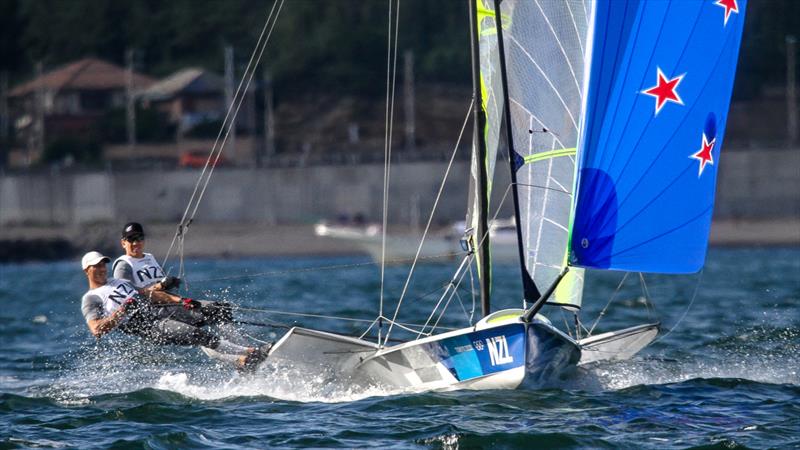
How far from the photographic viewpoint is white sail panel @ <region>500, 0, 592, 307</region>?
12.4 metres

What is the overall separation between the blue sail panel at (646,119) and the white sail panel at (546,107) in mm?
1362

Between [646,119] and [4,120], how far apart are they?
80932 mm

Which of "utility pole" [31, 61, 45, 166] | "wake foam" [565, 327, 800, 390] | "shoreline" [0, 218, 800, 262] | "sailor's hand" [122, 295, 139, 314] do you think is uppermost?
"utility pole" [31, 61, 45, 166]

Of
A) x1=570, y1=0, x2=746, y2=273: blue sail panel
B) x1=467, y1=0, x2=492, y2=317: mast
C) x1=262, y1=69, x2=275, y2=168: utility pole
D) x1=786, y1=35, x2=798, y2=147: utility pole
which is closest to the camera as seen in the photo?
x1=570, y1=0, x2=746, y2=273: blue sail panel

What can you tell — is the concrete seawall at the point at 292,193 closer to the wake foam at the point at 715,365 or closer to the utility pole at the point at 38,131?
the utility pole at the point at 38,131

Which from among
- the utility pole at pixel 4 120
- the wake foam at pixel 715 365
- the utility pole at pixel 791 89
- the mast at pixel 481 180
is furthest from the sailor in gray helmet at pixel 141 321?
the utility pole at pixel 4 120

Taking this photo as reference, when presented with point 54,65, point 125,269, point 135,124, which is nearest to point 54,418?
point 125,269

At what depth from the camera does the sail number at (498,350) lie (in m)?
11.2

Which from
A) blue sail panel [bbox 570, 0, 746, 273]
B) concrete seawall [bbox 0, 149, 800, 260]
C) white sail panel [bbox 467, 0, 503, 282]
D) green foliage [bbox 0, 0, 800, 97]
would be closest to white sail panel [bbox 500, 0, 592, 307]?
white sail panel [bbox 467, 0, 503, 282]

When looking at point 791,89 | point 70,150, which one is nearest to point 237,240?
point 70,150

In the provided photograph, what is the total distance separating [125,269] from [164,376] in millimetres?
1407

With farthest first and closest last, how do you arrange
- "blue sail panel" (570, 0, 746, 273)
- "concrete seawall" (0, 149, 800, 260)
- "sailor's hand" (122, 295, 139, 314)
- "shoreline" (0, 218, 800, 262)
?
"concrete seawall" (0, 149, 800, 260)
"shoreline" (0, 218, 800, 262)
"sailor's hand" (122, 295, 139, 314)
"blue sail panel" (570, 0, 746, 273)

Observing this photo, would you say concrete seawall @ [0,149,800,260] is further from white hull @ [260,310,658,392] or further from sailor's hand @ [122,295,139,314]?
white hull @ [260,310,658,392]

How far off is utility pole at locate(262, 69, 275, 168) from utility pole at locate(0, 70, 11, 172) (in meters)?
15.8
